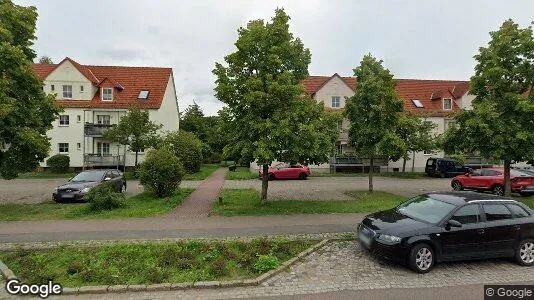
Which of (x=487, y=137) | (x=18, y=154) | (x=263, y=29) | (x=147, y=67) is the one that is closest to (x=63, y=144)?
(x=147, y=67)

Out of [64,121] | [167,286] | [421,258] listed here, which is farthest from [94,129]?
[421,258]

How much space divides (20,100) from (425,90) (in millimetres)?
36394

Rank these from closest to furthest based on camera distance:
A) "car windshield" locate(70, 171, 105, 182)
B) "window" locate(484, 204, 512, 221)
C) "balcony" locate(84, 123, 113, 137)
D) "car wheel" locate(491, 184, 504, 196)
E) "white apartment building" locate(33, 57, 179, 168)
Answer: "window" locate(484, 204, 512, 221)
"car windshield" locate(70, 171, 105, 182)
"car wheel" locate(491, 184, 504, 196)
"balcony" locate(84, 123, 113, 137)
"white apartment building" locate(33, 57, 179, 168)

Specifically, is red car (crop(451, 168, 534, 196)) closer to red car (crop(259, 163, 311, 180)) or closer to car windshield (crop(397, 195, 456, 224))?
red car (crop(259, 163, 311, 180))

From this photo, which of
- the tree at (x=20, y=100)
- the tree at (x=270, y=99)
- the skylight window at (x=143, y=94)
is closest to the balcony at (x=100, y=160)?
the skylight window at (x=143, y=94)

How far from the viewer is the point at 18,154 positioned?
43.4ft

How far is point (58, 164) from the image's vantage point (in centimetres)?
3111

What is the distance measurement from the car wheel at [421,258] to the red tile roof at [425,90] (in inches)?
1073

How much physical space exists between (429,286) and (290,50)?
9.25 metres

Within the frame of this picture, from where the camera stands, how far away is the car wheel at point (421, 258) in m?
7.00

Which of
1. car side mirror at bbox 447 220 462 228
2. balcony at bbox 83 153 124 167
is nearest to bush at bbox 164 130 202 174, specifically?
balcony at bbox 83 153 124 167

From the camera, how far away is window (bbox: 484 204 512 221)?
7700 mm

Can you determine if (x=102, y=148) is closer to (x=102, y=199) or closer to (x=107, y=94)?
(x=107, y=94)

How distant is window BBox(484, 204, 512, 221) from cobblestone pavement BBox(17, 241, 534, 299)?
1.00 metres
